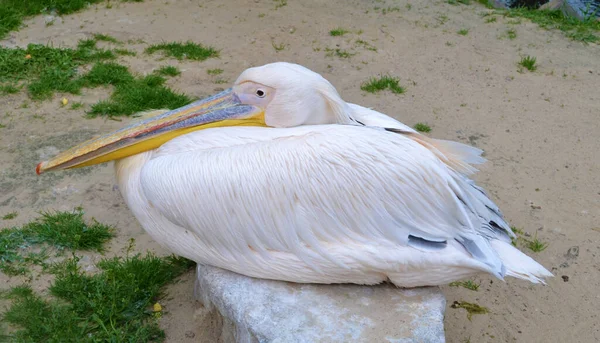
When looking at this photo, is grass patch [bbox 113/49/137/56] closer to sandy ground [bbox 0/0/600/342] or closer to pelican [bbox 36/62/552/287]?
sandy ground [bbox 0/0/600/342]

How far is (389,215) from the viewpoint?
7.18 feet

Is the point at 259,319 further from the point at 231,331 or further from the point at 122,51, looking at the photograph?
the point at 122,51

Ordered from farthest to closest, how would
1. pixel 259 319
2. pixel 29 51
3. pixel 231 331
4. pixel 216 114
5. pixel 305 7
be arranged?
1. pixel 305 7
2. pixel 29 51
3. pixel 216 114
4. pixel 231 331
5. pixel 259 319

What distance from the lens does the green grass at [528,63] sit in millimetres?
5192

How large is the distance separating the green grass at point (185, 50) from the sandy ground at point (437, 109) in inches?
4.4

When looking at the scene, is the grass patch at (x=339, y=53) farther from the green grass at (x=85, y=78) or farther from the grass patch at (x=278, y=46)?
the green grass at (x=85, y=78)

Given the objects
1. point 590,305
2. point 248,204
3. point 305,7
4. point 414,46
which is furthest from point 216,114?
point 305,7

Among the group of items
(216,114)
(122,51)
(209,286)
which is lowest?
(122,51)

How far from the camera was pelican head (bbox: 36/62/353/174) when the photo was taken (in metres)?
2.44

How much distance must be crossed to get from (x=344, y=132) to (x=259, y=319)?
737 mm

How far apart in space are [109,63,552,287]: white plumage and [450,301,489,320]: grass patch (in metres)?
0.66

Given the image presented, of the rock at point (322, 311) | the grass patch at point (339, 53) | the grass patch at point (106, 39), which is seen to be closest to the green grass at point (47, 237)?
the rock at point (322, 311)

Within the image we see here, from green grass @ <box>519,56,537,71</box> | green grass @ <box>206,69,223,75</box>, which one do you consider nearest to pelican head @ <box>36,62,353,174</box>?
green grass @ <box>206,69,223,75</box>

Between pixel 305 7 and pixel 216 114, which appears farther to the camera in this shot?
pixel 305 7
